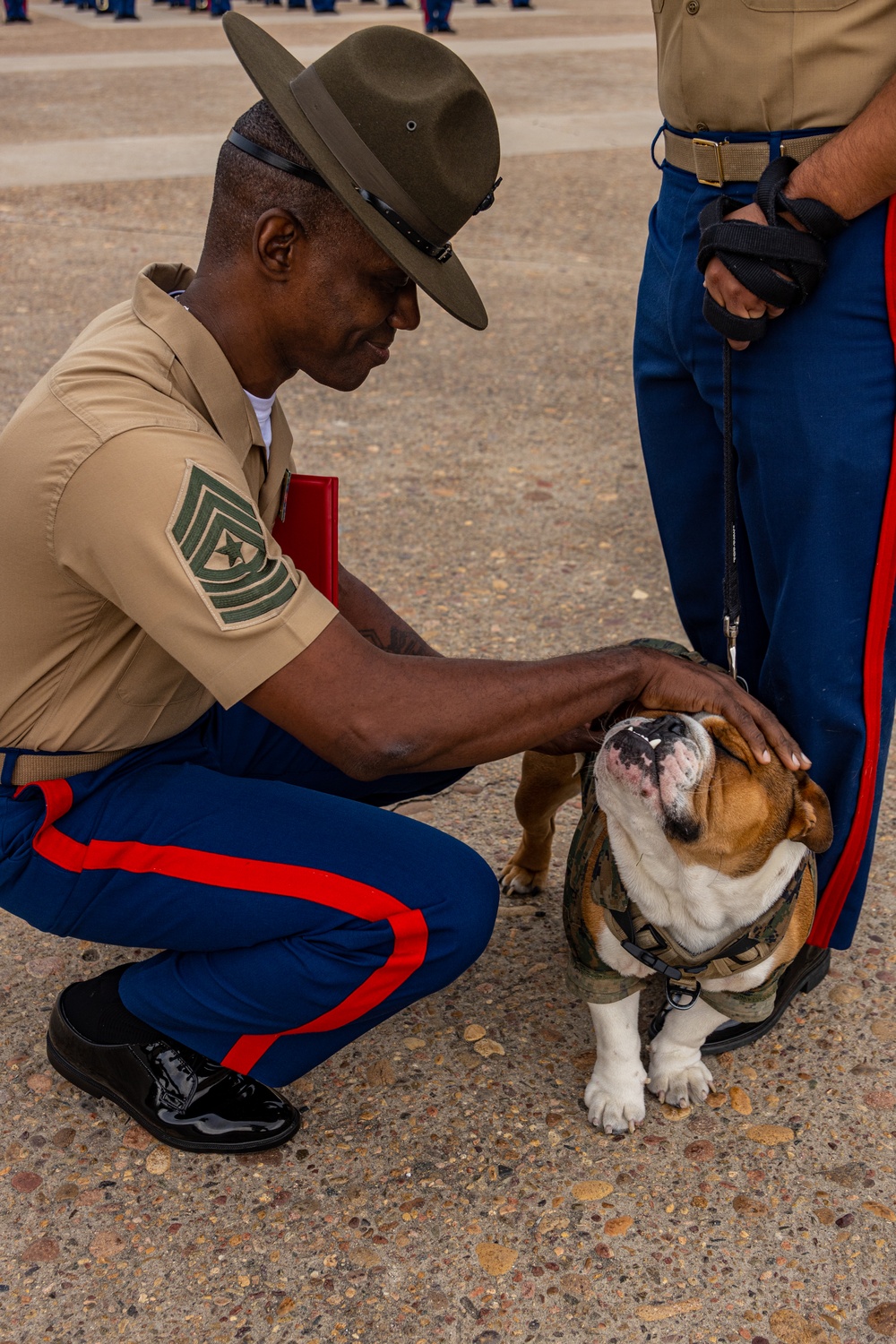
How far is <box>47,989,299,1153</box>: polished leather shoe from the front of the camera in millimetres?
2439

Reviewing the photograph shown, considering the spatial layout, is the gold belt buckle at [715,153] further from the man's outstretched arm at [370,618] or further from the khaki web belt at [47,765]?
the khaki web belt at [47,765]

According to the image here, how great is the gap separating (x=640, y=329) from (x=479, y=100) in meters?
0.61

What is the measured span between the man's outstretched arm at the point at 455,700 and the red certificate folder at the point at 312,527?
0.55 meters

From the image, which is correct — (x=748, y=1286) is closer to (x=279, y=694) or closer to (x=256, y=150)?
(x=279, y=694)

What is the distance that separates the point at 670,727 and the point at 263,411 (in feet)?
3.31

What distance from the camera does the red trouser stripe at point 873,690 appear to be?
2213 mm

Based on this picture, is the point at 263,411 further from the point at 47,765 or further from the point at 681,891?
the point at 681,891

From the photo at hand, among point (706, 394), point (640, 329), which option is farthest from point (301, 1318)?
point (640, 329)

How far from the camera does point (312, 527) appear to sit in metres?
2.74

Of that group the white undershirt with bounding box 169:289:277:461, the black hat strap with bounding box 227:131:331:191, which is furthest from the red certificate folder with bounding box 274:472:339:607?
the black hat strap with bounding box 227:131:331:191

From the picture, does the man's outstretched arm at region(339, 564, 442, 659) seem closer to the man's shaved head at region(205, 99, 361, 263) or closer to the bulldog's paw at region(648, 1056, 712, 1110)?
the man's shaved head at region(205, 99, 361, 263)

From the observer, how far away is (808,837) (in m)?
2.29

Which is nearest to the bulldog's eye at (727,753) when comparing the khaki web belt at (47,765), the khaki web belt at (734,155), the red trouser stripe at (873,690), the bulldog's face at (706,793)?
the bulldog's face at (706,793)

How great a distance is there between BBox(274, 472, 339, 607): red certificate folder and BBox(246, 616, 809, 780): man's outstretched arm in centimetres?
55
